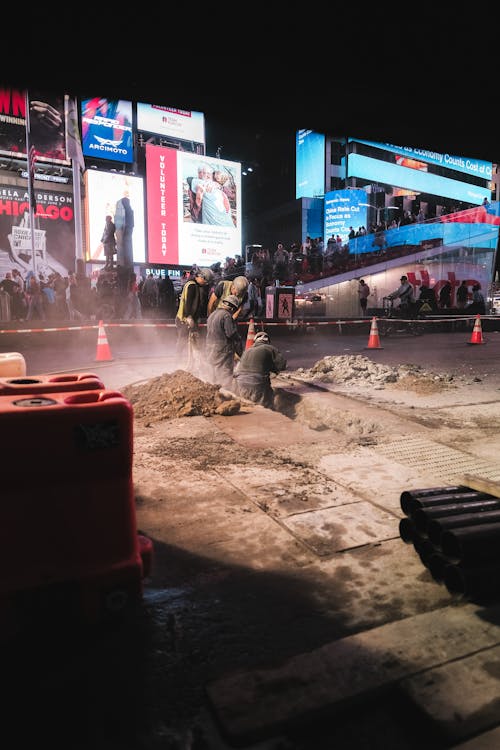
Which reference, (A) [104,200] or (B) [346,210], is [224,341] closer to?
(A) [104,200]

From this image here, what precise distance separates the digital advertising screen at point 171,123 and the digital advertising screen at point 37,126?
4.87 metres

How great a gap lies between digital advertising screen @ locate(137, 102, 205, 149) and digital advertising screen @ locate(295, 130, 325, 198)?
76.8 ft

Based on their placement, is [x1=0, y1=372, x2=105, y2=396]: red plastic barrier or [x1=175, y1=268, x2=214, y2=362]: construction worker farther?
[x1=175, y1=268, x2=214, y2=362]: construction worker

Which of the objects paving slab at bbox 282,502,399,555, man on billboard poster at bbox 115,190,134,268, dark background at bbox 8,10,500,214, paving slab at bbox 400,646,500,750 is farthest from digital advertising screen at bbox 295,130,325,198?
paving slab at bbox 400,646,500,750

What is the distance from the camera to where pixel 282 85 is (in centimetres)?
269

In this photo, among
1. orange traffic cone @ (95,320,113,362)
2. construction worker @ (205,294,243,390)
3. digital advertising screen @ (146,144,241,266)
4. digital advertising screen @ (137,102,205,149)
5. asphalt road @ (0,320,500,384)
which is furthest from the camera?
digital advertising screen @ (137,102,205,149)

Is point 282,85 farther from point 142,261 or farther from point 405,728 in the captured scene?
point 142,261

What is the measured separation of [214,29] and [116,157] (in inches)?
1203

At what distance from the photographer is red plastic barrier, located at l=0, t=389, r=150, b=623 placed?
1.85 m

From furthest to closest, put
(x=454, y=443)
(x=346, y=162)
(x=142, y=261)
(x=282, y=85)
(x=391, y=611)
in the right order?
(x=346, y=162)
(x=142, y=261)
(x=454, y=443)
(x=282, y=85)
(x=391, y=611)

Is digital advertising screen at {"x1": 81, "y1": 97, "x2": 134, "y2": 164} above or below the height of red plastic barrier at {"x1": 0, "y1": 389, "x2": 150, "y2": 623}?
above

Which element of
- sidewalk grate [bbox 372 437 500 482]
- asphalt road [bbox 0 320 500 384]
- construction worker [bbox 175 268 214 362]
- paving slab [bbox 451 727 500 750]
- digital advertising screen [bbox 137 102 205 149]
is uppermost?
digital advertising screen [bbox 137 102 205 149]

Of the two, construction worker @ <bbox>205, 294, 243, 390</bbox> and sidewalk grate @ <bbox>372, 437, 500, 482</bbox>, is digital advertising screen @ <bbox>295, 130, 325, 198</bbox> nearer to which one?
construction worker @ <bbox>205, 294, 243, 390</bbox>

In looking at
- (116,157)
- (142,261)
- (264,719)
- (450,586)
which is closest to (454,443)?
(450,586)
